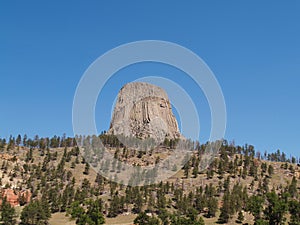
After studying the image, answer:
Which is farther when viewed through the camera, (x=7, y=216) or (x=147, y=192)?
(x=147, y=192)

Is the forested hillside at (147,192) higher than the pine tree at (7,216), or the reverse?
the forested hillside at (147,192)

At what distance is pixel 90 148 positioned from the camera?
7505 inches

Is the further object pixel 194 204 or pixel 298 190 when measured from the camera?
pixel 298 190

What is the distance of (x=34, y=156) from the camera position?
590ft

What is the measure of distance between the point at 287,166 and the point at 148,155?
66.0 m

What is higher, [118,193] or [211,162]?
[211,162]

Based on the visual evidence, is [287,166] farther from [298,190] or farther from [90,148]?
[90,148]

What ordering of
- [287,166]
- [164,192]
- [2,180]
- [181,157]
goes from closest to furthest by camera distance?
[164,192] → [2,180] → [287,166] → [181,157]

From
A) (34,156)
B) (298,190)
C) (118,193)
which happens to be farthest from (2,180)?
(298,190)

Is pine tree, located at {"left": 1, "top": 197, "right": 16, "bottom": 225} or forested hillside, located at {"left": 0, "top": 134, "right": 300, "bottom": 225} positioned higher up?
forested hillside, located at {"left": 0, "top": 134, "right": 300, "bottom": 225}

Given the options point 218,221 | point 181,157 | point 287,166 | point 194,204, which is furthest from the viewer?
point 181,157

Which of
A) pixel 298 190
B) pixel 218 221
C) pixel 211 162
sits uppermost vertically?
pixel 211 162

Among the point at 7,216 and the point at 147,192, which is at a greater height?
the point at 147,192

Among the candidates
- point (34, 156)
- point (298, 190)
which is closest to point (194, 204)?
point (298, 190)
